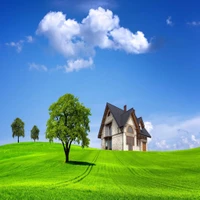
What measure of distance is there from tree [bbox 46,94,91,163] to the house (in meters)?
41.3

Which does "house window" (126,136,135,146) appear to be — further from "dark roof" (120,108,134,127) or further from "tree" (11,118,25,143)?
"tree" (11,118,25,143)

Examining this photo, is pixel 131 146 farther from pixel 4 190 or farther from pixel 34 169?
pixel 4 190

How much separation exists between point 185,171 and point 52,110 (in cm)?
2531

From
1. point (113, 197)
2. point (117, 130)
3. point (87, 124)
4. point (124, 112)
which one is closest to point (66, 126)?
point (87, 124)

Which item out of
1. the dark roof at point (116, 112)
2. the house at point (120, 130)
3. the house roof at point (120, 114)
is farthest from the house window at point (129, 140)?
the dark roof at point (116, 112)

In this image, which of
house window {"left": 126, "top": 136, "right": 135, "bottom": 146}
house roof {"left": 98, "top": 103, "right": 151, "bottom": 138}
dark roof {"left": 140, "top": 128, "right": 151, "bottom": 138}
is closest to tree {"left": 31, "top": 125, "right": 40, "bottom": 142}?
house roof {"left": 98, "top": 103, "right": 151, "bottom": 138}

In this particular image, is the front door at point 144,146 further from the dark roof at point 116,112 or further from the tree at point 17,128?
the tree at point 17,128

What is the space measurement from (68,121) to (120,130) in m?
43.5

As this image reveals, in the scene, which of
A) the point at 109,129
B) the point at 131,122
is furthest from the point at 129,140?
the point at 109,129

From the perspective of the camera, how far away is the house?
94.1m

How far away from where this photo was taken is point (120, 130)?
94.3 m

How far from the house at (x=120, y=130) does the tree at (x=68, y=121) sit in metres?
41.3

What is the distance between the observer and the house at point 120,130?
94106 mm

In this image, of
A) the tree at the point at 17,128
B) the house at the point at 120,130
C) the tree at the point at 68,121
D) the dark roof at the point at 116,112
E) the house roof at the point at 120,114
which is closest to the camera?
the tree at the point at 68,121
